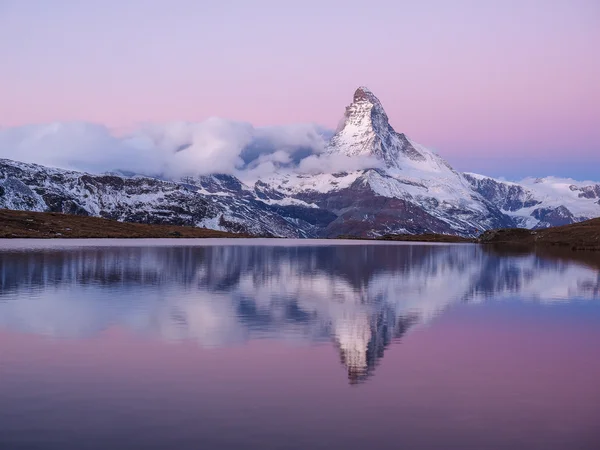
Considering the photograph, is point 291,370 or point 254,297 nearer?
point 291,370

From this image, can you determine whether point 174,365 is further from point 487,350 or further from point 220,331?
point 487,350

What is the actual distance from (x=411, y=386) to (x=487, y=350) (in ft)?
35.9

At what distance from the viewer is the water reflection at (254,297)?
41594mm

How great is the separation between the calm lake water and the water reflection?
0.96 feet

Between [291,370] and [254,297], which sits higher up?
[254,297]

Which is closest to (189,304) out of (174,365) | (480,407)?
(174,365)

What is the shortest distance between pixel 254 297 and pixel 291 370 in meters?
29.7

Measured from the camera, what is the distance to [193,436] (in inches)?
857

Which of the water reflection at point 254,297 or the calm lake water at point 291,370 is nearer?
the calm lake water at point 291,370

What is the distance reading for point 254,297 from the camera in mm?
60812

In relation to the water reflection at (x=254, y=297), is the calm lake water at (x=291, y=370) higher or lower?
lower

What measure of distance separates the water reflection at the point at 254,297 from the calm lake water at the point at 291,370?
29cm

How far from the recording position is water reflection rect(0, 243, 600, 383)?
41.6m

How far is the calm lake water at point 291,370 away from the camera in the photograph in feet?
73.5
